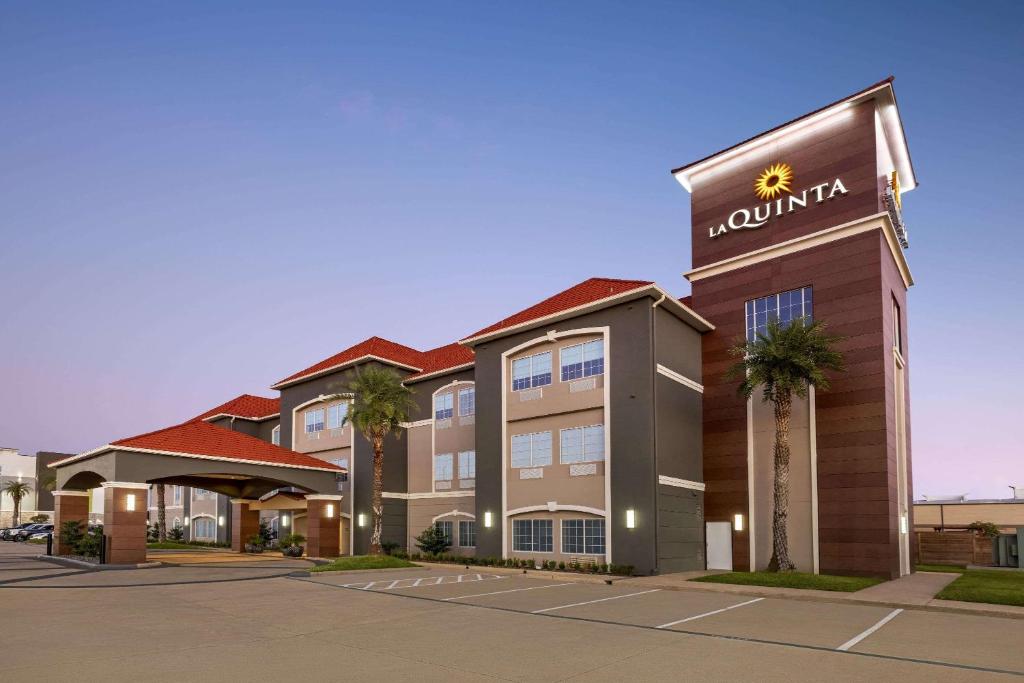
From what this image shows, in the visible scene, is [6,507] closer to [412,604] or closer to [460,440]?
[460,440]

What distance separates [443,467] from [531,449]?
840 cm

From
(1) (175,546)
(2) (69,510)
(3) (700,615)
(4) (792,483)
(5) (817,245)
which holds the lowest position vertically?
(1) (175,546)

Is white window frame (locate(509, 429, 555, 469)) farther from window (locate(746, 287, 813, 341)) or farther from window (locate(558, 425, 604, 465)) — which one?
window (locate(746, 287, 813, 341))

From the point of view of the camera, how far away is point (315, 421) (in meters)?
49.2

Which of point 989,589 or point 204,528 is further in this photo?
point 204,528

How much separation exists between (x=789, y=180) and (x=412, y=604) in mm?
24495

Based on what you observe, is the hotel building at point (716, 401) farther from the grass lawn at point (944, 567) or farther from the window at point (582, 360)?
the grass lawn at point (944, 567)

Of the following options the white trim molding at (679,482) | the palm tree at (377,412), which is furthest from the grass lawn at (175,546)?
the white trim molding at (679,482)

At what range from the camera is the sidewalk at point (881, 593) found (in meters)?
20.6

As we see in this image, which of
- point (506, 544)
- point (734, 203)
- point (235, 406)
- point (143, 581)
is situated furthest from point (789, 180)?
point (235, 406)

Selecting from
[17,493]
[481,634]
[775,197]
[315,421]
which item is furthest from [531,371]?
[17,493]

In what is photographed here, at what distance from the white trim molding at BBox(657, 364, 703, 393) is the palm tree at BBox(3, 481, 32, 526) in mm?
93362

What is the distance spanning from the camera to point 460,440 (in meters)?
41.9

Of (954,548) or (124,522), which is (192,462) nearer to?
(124,522)
